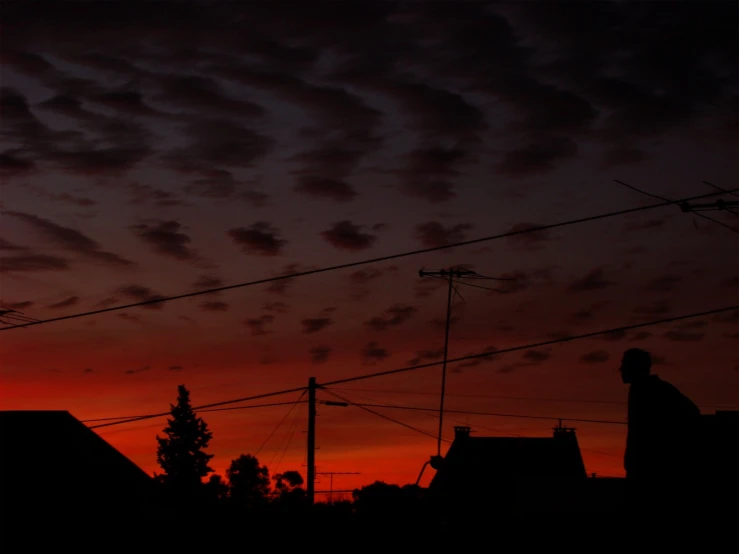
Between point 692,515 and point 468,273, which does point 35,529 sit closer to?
point 692,515

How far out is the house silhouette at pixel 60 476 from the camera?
20062 mm

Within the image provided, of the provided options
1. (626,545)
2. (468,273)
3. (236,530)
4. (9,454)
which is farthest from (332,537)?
(468,273)

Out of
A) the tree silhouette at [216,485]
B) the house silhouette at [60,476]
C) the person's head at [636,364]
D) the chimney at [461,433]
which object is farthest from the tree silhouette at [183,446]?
the person's head at [636,364]

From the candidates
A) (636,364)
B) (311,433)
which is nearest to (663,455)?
(636,364)

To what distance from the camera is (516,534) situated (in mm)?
10523

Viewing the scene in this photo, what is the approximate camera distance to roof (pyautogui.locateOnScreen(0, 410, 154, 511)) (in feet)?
68.3

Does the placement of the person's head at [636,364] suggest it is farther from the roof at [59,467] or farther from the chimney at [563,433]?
the chimney at [563,433]

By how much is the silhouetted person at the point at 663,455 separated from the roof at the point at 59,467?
14975 millimetres

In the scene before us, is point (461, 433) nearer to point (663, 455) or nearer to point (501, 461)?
point (501, 461)

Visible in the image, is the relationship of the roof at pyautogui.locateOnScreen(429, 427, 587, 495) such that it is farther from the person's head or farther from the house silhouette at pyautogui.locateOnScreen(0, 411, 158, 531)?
the person's head

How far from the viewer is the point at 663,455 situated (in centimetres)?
836

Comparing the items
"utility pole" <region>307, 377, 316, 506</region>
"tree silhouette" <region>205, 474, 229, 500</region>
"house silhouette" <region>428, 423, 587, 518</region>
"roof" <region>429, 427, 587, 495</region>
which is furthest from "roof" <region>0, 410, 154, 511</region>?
"tree silhouette" <region>205, 474, 229, 500</region>

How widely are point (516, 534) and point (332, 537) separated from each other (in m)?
2.22

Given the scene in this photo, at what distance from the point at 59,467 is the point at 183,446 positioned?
59.5 metres
